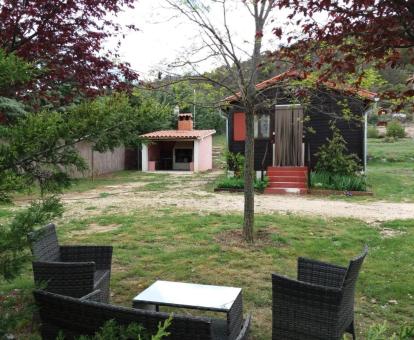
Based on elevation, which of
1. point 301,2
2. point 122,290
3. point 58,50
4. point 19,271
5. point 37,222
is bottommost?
point 122,290

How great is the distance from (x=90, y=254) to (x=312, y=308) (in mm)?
2259

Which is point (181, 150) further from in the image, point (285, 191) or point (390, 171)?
point (285, 191)

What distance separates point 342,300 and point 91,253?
2.44 m

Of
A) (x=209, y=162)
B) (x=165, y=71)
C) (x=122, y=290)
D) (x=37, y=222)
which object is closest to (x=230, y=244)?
(x=122, y=290)

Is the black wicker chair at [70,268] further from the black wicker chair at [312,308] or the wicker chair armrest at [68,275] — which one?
the black wicker chair at [312,308]

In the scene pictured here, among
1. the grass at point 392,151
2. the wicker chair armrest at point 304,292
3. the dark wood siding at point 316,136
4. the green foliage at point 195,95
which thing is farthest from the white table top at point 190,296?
the grass at point 392,151

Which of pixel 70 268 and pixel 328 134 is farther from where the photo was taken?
pixel 328 134

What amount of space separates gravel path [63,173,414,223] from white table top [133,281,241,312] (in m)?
6.32

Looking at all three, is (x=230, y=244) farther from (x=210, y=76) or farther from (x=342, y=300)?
(x=342, y=300)

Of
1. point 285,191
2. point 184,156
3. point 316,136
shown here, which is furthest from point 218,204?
point 184,156

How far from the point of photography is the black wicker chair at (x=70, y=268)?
352 centimetres

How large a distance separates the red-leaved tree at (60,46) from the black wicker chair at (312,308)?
3.00 m

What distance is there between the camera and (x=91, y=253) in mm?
4332

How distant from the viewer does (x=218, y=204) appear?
11359 mm
